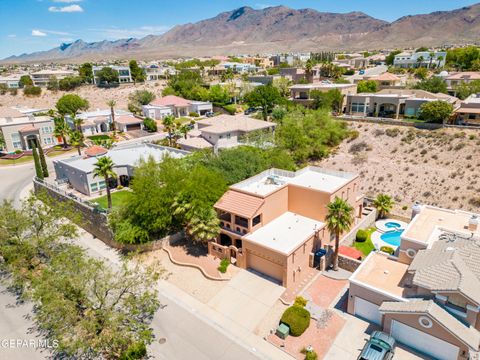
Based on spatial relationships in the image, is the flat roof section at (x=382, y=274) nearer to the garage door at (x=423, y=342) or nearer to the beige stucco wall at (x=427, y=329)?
the beige stucco wall at (x=427, y=329)

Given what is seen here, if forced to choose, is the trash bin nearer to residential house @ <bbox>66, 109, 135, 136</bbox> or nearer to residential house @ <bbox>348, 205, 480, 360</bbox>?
residential house @ <bbox>348, 205, 480, 360</bbox>

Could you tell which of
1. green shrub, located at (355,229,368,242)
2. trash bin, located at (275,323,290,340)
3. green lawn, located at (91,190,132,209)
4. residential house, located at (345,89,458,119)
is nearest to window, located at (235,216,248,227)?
trash bin, located at (275,323,290,340)

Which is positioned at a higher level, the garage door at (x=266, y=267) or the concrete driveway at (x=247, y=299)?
the garage door at (x=266, y=267)

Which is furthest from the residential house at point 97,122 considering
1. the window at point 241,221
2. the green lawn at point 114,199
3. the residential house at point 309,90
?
the window at point 241,221

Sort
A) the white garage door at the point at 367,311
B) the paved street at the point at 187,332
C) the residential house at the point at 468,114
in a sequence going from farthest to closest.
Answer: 1. the residential house at the point at 468,114
2. the white garage door at the point at 367,311
3. the paved street at the point at 187,332

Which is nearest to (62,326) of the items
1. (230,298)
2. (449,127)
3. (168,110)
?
(230,298)

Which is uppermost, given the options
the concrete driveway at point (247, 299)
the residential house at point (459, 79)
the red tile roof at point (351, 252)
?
the residential house at point (459, 79)

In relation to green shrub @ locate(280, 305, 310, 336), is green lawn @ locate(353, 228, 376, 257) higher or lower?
lower

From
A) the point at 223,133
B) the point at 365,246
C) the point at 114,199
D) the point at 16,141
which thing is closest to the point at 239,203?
the point at 365,246
